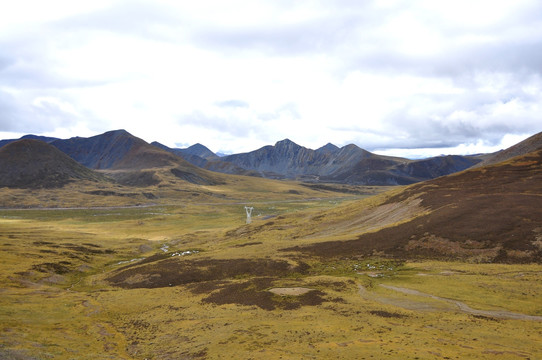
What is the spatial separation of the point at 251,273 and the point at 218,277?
22.5 feet

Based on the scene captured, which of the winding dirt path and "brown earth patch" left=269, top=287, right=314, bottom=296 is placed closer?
the winding dirt path

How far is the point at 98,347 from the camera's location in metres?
41.5

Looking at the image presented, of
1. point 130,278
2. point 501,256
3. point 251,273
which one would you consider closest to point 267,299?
point 251,273

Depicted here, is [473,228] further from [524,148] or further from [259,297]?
[524,148]

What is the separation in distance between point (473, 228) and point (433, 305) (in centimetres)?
4037

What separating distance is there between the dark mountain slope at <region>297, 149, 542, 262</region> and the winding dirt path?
81.6 feet

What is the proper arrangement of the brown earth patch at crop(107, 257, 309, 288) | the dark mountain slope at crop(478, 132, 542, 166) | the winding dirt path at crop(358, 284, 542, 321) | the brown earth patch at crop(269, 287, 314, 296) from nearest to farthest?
the winding dirt path at crop(358, 284, 542, 321)
the brown earth patch at crop(269, 287, 314, 296)
the brown earth patch at crop(107, 257, 309, 288)
the dark mountain slope at crop(478, 132, 542, 166)

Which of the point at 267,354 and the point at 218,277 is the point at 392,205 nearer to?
the point at 218,277

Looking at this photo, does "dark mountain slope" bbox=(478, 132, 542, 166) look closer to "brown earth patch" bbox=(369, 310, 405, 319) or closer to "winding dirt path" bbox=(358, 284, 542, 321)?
"winding dirt path" bbox=(358, 284, 542, 321)

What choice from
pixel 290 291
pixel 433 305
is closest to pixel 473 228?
pixel 433 305

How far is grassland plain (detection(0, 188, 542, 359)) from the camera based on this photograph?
118 feet

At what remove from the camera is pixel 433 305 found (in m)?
48.2

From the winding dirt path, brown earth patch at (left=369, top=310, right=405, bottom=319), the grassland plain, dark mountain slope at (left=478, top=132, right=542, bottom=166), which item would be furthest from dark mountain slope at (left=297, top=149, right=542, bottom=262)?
dark mountain slope at (left=478, top=132, right=542, bottom=166)

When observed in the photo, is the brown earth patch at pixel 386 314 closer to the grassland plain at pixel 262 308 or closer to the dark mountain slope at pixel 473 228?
the grassland plain at pixel 262 308
